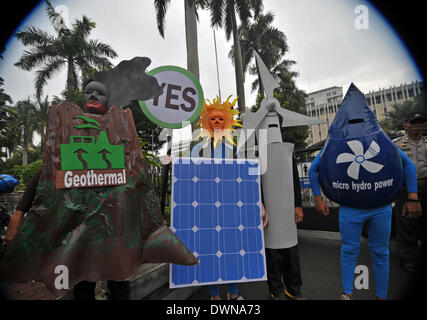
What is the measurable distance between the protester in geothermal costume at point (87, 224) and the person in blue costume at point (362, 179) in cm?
146

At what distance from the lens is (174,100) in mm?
2055

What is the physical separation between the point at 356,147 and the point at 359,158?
100 millimetres

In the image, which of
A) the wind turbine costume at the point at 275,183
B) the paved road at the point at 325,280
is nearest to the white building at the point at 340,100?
the wind turbine costume at the point at 275,183

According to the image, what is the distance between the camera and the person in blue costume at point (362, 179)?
179 centimetres

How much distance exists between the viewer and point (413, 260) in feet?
9.06

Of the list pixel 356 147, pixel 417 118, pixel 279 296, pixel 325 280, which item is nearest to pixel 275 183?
pixel 356 147

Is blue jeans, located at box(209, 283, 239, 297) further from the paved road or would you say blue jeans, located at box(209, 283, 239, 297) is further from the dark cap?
the dark cap

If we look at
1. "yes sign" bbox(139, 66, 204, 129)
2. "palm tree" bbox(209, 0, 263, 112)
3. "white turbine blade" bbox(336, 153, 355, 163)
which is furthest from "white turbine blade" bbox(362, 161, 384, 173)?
"palm tree" bbox(209, 0, 263, 112)

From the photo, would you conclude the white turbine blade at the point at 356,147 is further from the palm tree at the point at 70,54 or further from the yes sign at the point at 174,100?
the palm tree at the point at 70,54

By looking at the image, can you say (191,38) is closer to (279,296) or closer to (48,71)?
(279,296)
